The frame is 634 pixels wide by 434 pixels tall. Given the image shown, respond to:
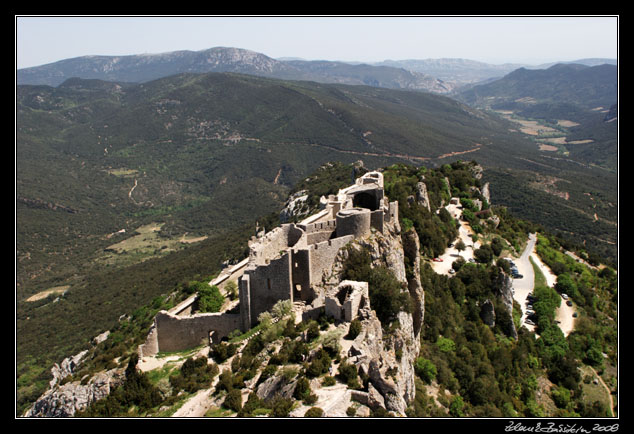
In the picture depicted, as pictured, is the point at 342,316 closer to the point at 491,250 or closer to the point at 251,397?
the point at 251,397

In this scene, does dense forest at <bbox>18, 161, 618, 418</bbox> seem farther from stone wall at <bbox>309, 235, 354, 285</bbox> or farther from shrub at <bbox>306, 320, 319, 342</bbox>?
stone wall at <bbox>309, 235, 354, 285</bbox>

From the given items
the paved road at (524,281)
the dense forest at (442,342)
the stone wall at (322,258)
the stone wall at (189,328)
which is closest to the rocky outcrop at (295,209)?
the dense forest at (442,342)

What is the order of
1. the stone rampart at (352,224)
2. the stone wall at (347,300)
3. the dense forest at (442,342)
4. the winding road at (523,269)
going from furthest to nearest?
the winding road at (523,269) < the stone rampart at (352,224) < the stone wall at (347,300) < the dense forest at (442,342)

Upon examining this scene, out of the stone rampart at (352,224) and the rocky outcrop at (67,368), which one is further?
the rocky outcrop at (67,368)

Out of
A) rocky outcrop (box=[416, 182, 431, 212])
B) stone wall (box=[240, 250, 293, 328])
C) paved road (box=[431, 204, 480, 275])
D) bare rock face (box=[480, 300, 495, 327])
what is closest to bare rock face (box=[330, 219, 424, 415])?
stone wall (box=[240, 250, 293, 328])

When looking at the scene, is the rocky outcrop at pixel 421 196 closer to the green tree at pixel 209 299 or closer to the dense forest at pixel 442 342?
the dense forest at pixel 442 342

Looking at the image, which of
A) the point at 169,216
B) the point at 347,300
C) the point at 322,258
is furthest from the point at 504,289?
the point at 169,216
